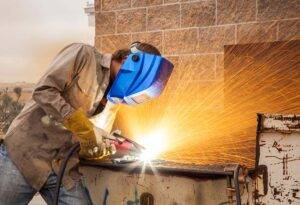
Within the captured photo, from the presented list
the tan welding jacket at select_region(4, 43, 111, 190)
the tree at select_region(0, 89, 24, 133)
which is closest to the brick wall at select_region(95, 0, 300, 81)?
the tan welding jacket at select_region(4, 43, 111, 190)

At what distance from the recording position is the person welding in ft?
10.4

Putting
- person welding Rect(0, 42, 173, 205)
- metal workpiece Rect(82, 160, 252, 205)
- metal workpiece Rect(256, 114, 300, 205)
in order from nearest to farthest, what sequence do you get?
metal workpiece Rect(256, 114, 300, 205) < metal workpiece Rect(82, 160, 252, 205) < person welding Rect(0, 42, 173, 205)

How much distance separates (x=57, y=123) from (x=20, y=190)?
54cm

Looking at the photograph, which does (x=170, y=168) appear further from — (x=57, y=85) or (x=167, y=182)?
(x=57, y=85)

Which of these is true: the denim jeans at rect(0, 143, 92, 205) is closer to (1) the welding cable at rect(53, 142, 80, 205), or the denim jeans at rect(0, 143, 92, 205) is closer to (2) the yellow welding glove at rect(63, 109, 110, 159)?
(1) the welding cable at rect(53, 142, 80, 205)

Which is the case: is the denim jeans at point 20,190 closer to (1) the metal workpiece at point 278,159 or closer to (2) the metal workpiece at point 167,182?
(2) the metal workpiece at point 167,182

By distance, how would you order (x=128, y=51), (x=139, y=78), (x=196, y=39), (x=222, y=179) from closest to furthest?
(x=222, y=179) < (x=139, y=78) < (x=128, y=51) < (x=196, y=39)

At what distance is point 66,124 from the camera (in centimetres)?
310

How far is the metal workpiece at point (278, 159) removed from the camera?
2709 mm

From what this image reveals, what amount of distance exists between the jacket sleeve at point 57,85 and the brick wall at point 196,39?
70.4 inches

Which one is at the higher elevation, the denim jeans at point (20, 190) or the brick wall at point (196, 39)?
the brick wall at point (196, 39)

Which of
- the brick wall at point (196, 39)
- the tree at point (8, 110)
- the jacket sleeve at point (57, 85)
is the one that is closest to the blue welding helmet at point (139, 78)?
the jacket sleeve at point (57, 85)

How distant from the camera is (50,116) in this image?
10.6 feet

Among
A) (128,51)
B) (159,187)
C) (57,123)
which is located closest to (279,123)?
(159,187)
